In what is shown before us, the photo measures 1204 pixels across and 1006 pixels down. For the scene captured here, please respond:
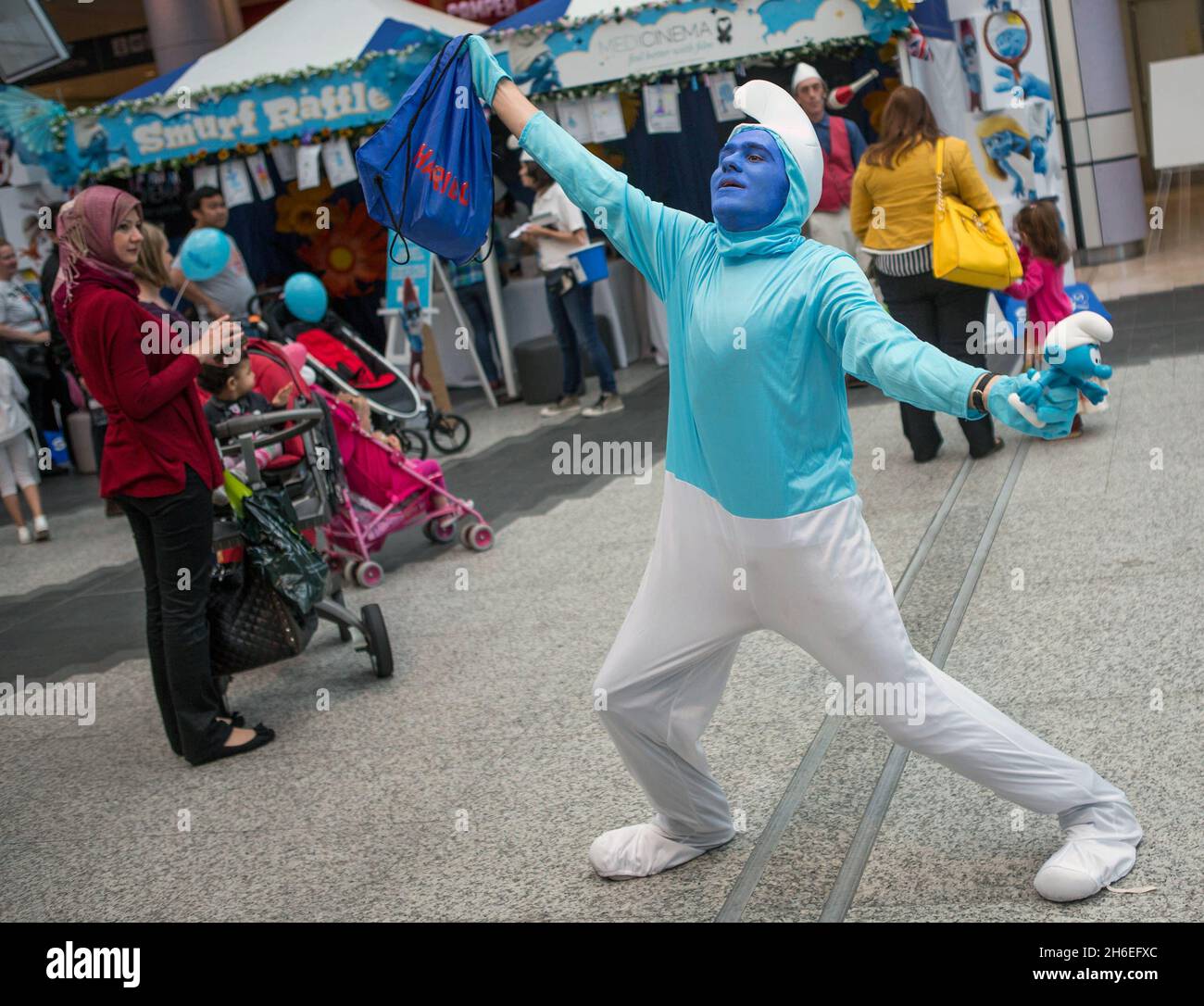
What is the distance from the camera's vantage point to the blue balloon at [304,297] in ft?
24.7

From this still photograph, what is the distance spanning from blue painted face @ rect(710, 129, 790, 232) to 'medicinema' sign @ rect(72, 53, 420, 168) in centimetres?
754

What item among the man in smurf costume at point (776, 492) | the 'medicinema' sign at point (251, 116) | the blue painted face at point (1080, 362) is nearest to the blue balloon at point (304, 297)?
the 'medicinema' sign at point (251, 116)

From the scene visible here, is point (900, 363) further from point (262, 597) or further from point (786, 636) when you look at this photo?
point (262, 597)

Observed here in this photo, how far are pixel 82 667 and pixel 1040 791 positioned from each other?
431 cm

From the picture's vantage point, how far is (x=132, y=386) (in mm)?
4012

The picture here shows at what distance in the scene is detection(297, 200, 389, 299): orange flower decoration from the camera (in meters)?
12.5

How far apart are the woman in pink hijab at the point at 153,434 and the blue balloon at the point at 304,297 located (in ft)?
10.9

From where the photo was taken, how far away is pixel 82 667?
576 cm

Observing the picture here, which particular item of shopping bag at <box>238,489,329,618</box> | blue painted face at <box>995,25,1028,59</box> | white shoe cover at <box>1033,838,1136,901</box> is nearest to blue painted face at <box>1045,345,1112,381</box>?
white shoe cover at <box>1033,838,1136,901</box>

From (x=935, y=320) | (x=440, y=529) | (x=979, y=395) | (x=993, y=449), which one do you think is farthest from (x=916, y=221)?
(x=979, y=395)

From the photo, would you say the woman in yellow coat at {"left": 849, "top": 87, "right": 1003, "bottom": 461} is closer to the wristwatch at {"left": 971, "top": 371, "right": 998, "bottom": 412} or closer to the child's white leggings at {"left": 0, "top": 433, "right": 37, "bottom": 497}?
the wristwatch at {"left": 971, "top": 371, "right": 998, "bottom": 412}

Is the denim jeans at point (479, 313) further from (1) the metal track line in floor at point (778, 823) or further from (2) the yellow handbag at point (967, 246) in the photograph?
(1) the metal track line in floor at point (778, 823)

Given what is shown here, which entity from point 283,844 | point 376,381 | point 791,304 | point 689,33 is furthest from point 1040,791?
point 689,33
